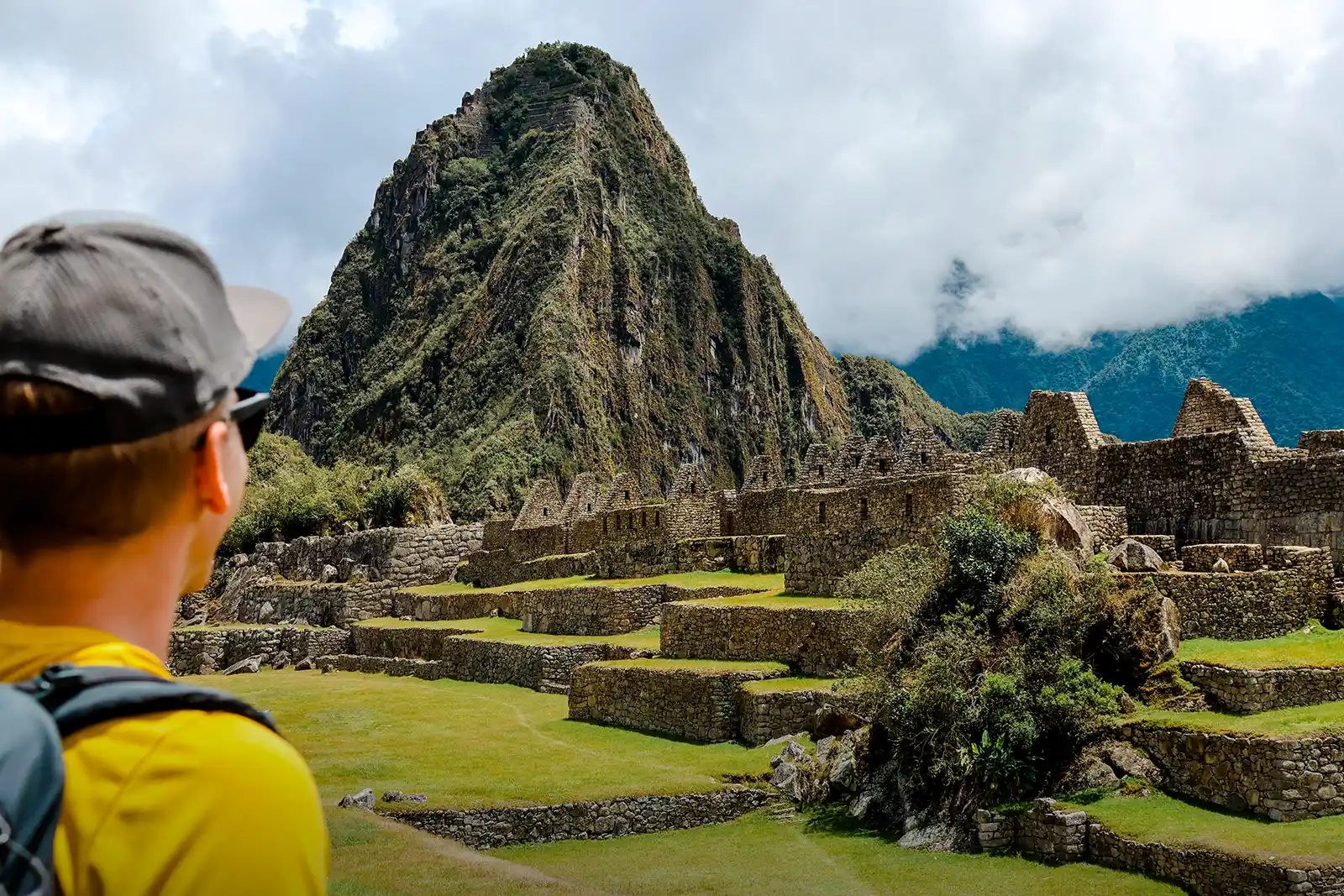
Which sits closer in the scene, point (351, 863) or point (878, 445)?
point (351, 863)

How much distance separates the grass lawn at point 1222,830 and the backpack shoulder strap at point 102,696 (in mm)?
10740

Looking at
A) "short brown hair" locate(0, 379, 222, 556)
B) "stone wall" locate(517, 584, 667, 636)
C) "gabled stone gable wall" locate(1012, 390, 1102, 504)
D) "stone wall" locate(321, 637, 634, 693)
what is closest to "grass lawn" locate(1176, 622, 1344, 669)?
"gabled stone gable wall" locate(1012, 390, 1102, 504)

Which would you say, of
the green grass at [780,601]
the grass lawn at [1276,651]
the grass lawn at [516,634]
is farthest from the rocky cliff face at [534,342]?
the grass lawn at [1276,651]

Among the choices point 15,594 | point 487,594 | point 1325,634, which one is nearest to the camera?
point 15,594

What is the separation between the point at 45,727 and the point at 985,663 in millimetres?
13961

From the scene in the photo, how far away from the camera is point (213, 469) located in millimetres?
1820

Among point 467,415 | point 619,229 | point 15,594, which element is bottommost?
point 15,594

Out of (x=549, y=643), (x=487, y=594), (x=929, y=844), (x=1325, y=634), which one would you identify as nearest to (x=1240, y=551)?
(x=1325, y=634)

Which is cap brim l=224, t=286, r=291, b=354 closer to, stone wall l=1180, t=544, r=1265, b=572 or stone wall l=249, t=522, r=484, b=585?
stone wall l=1180, t=544, r=1265, b=572

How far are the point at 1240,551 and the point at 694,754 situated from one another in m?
7.85

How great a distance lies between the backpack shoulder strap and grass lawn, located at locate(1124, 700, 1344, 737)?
1220 cm

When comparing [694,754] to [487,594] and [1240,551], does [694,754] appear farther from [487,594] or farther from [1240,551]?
[487,594]

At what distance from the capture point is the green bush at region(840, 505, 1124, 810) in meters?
13.6

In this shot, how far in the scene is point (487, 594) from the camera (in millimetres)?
34250
